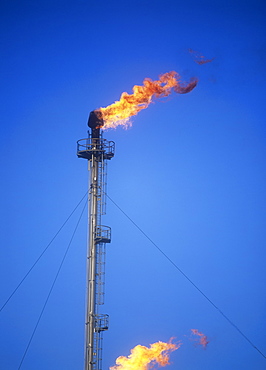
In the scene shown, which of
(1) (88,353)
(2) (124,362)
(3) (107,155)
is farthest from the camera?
(2) (124,362)

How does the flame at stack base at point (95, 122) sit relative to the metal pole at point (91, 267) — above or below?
above

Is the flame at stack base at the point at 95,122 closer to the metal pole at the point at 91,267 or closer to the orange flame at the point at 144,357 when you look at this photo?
the metal pole at the point at 91,267

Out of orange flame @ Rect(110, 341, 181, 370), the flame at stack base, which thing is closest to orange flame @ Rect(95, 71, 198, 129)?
the flame at stack base

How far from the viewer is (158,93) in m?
24.5

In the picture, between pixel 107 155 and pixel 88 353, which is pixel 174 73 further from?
pixel 88 353

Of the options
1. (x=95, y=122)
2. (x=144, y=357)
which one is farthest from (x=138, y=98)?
(x=144, y=357)

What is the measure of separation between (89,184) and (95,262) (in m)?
3.38

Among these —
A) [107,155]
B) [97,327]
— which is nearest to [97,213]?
[107,155]

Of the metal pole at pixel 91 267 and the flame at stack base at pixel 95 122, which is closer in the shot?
the metal pole at pixel 91 267

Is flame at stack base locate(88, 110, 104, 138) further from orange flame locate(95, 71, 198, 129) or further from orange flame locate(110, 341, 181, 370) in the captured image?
orange flame locate(110, 341, 181, 370)

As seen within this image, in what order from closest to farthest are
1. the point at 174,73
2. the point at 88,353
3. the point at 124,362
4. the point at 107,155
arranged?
the point at 88,353, the point at 107,155, the point at 124,362, the point at 174,73

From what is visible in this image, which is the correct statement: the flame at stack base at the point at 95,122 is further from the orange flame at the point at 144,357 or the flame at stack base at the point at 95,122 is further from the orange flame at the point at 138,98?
the orange flame at the point at 144,357

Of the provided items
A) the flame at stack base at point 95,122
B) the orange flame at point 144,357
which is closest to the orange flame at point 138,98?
the flame at stack base at point 95,122

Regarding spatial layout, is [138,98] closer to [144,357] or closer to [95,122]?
[95,122]
